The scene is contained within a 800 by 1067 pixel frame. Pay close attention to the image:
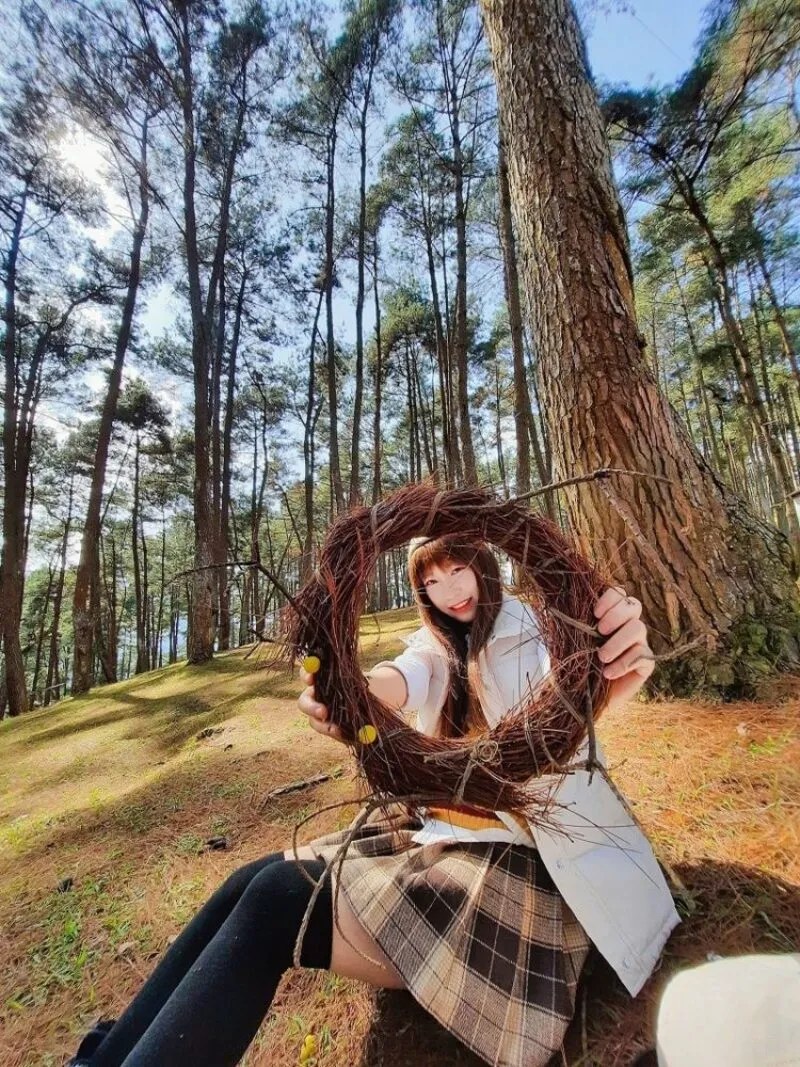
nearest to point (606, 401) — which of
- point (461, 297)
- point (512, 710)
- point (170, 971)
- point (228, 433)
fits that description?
point (512, 710)

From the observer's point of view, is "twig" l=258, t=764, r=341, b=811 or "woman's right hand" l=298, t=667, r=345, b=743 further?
"twig" l=258, t=764, r=341, b=811

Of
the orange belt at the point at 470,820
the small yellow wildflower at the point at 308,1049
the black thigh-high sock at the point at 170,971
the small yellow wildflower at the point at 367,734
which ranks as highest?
the small yellow wildflower at the point at 367,734

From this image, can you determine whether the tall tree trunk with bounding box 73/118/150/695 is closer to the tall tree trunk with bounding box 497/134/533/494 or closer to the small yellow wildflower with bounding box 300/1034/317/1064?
the tall tree trunk with bounding box 497/134/533/494

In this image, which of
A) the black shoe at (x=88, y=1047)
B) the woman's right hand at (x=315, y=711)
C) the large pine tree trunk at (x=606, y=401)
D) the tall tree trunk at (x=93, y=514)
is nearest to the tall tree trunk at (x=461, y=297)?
the large pine tree trunk at (x=606, y=401)

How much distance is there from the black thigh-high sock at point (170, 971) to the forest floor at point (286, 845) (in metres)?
0.37

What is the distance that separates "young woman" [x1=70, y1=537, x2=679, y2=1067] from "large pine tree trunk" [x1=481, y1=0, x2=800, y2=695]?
1529 millimetres

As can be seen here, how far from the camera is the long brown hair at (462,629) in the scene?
157 cm

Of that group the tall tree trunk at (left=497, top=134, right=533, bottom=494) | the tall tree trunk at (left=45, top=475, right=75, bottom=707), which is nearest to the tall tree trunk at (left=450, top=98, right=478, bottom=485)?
the tall tree trunk at (left=497, top=134, right=533, bottom=494)

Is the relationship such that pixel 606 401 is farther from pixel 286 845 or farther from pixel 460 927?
pixel 286 845

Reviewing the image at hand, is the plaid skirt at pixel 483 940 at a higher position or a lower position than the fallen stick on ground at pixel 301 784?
higher

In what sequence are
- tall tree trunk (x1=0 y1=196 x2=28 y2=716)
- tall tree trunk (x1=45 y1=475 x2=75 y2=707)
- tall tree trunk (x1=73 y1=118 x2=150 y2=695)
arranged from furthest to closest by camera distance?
tall tree trunk (x1=45 y1=475 x2=75 y2=707) → tall tree trunk (x1=0 y1=196 x2=28 y2=716) → tall tree trunk (x1=73 y1=118 x2=150 y2=695)

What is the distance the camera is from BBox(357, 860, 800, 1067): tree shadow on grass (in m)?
1.08

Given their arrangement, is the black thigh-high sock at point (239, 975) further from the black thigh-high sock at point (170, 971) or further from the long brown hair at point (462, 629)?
the long brown hair at point (462, 629)

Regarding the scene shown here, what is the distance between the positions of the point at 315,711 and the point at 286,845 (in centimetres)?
153
